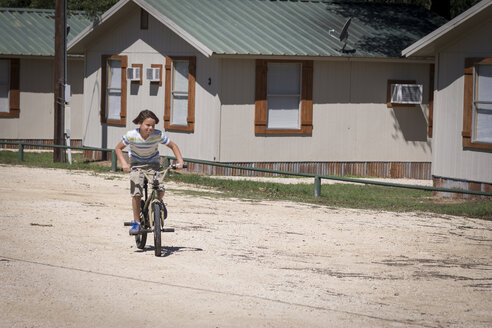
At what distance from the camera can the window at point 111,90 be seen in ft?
87.1

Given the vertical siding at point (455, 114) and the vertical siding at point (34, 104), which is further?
the vertical siding at point (34, 104)

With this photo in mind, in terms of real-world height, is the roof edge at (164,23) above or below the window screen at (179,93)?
above

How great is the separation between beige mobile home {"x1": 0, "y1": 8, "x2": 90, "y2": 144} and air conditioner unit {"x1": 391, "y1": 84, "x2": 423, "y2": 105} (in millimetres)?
10926

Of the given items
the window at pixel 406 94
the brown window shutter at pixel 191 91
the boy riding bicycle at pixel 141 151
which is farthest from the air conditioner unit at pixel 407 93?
the boy riding bicycle at pixel 141 151

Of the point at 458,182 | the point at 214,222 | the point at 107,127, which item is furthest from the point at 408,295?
the point at 107,127

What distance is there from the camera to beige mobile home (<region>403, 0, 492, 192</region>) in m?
Answer: 19.0

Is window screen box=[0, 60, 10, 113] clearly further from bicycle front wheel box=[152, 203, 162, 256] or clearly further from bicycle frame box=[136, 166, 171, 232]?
bicycle front wheel box=[152, 203, 162, 256]

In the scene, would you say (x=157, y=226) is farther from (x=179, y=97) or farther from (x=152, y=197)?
(x=179, y=97)

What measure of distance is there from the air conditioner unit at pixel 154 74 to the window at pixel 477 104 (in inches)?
333

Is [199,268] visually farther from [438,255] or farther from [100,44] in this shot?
[100,44]

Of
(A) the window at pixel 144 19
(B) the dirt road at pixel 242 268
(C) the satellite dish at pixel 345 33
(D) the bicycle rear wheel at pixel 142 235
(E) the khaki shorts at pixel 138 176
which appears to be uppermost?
(A) the window at pixel 144 19

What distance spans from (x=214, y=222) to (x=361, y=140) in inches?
425

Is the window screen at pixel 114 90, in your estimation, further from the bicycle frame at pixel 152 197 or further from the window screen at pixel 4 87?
the bicycle frame at pixel 152 197

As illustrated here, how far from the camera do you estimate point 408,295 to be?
32.0ft
